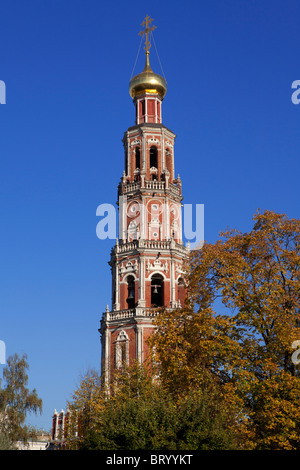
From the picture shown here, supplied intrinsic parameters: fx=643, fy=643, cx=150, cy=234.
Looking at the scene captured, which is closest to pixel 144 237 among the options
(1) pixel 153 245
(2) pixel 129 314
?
(1) pixel 153 245

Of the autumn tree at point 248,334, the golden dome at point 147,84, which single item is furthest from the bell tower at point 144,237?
the autumn tree at point 248,334

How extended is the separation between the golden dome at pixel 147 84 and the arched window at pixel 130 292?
18.1 metres

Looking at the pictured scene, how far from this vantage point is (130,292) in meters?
53.1

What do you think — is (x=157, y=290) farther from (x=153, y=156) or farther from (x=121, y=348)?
(x=153, y=156)

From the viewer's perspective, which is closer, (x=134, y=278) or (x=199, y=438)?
(x=199, y=438)

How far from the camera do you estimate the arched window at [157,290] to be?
52250mm

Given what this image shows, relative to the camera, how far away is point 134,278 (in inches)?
2067

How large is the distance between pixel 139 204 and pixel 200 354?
26.3 m

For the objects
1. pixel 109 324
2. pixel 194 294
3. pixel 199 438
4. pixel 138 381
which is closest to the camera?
pixel 199 438

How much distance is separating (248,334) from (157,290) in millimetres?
23664

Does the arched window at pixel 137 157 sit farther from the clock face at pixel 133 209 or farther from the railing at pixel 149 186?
the clock face at pixel 133 209

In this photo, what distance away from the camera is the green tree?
171ft
